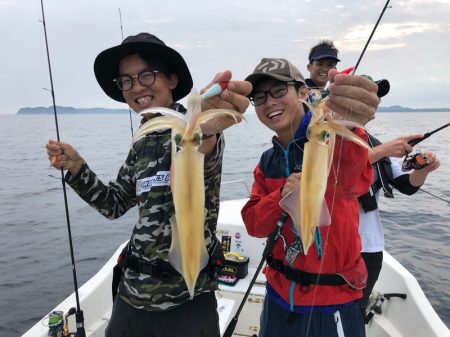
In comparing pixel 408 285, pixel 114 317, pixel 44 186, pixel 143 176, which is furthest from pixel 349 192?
pixel 44 186

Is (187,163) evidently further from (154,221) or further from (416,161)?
(416,161)

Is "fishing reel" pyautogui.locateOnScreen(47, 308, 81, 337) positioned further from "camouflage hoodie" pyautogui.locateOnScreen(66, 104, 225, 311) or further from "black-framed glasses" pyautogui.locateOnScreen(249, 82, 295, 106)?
"black-framed glasses" pyautogui.locateOnScreen(249, 82, 295, 106)

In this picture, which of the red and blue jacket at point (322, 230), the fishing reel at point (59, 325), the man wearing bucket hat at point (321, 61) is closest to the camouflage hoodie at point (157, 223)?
the red and blue jacket at point (322, 230)

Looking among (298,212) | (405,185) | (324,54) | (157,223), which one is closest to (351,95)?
(298,212)

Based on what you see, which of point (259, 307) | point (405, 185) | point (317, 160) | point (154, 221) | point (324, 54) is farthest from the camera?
point (259, 307)

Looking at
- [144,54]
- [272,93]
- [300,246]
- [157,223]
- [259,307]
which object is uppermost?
[144,54]

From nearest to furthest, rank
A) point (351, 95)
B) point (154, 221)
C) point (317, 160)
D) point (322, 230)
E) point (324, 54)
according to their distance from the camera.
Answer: point (317, 160) → point (351, 95) → point (154, 221) → point (322, 230) → point (324, 54)

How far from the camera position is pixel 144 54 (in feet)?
9.14

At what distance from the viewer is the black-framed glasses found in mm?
2842

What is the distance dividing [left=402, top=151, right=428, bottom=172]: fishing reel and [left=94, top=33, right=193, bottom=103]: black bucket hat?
8.91 feet

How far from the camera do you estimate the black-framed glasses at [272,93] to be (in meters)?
2.84

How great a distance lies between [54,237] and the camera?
523 inches

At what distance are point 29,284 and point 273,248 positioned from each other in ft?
30.3

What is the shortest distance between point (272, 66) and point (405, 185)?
2454 mm
